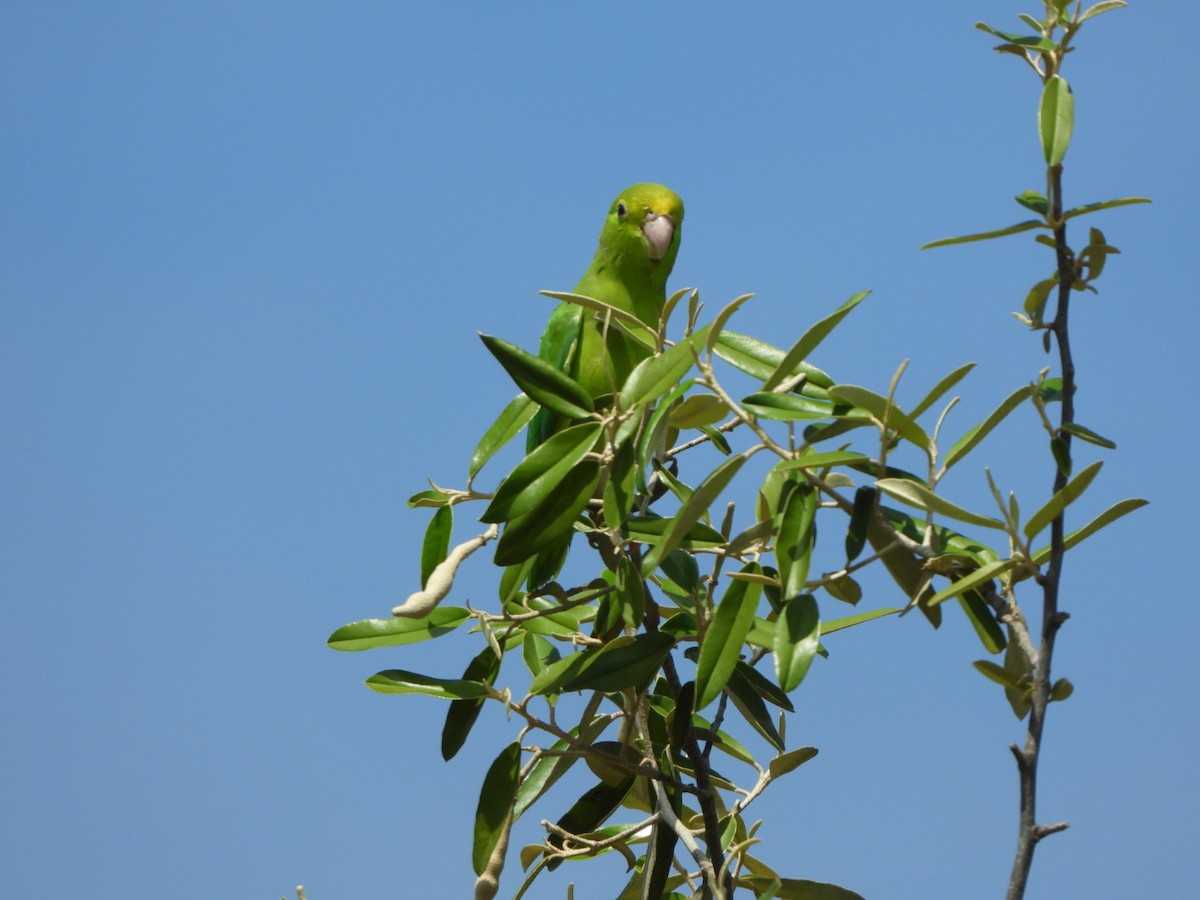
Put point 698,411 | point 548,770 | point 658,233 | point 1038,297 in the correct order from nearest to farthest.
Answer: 1. point 1038,297
2. point 698,411
3. point 548,770
4. point 658,233

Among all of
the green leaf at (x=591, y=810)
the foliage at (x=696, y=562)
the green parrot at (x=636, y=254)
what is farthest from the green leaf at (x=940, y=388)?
the green parrot at (x=636, y=254)

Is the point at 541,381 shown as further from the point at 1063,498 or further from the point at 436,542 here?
the point at 1063,498

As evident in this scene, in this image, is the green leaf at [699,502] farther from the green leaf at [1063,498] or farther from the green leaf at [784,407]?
the green leaf at [1063,498]

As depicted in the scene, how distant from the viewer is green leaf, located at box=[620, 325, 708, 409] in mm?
1448

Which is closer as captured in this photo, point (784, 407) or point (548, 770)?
point (784, 407)

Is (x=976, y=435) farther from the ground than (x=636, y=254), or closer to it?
closer to it

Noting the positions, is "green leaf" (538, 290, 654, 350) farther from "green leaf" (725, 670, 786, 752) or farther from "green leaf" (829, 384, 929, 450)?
"green leaf" (725, 670, 786, 752)

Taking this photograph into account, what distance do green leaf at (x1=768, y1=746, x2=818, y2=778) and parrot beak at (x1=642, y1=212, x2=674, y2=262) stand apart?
1.44 m

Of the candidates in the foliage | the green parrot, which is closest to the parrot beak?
the green parrot

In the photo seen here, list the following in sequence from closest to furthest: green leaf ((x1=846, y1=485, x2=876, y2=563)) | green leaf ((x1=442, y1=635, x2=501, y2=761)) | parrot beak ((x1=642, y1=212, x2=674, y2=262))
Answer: green leaf ((x1=846, y1=485, x2=876, y2=563)) → green leaf ((x1=442, y1=635, x2=501, y2=761)) → parrot beak ((x1=642, y1=212, x2=674, y2=262))

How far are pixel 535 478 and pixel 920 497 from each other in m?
0.48

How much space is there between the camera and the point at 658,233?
2.91 metres

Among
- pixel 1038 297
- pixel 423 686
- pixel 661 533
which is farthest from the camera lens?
pixel 423 686

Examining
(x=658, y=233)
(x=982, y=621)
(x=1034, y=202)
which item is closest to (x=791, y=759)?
(x=982, y=621)
